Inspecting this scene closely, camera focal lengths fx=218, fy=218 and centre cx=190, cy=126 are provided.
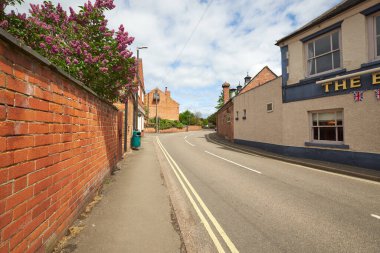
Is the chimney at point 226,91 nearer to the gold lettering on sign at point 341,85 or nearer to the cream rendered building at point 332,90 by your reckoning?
the cream rendered building at point 332,90

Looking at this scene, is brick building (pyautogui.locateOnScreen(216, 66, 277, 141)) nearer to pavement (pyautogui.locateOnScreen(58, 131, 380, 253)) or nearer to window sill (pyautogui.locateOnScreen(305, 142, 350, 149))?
window sill (pyautogui.locateOnScreen(305, 142, 350, 149))

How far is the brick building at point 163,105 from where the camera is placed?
5881 cm

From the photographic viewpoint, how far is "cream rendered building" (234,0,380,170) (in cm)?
920

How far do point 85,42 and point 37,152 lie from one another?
4.92m

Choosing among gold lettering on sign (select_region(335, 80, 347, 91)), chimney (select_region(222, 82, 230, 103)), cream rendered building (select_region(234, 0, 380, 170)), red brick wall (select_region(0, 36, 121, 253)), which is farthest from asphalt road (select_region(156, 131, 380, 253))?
chimney (select_region(222, 82, 230, 103))

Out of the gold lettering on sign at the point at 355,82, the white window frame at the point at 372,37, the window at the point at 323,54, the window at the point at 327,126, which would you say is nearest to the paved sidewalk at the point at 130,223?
the window at the point at 327,126

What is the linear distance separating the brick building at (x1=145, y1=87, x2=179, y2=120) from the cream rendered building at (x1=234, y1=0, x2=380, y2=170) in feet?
151

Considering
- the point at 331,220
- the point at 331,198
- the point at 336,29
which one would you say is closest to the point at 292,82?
the point at 336,29

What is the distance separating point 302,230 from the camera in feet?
13.2

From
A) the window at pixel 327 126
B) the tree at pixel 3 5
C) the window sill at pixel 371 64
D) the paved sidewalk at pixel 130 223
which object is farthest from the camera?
the window at pixel 327 126

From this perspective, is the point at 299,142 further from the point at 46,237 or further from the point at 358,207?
the point at 46,237

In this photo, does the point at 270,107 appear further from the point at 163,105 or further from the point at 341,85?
the point at 163,105

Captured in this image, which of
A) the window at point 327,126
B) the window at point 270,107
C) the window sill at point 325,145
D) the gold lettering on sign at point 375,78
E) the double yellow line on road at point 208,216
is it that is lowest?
the double yellow line on road at point 208,216

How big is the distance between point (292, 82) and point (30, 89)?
13.4 m
